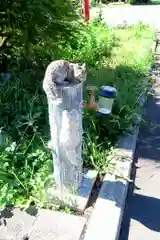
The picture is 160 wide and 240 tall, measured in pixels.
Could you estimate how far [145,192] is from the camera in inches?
132

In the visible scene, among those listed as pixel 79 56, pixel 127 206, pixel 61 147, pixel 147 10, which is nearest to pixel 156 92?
pixel 79 56

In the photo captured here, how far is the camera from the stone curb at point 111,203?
2682 mm

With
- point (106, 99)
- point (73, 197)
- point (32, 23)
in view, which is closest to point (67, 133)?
point (73, 197)

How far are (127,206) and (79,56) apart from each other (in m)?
4.09

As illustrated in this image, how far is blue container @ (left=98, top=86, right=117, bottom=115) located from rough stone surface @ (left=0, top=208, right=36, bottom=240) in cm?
149

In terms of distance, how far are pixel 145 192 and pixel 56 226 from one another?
1.01 m

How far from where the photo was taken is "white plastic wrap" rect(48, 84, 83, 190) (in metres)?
2.64

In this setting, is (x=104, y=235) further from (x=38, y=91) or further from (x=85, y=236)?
(x=38, y=91)

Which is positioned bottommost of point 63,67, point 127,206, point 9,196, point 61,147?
point 127,206

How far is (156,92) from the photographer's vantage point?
5758 mm

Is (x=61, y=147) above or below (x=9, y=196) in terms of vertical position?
above

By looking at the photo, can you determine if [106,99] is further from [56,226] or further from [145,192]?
[56,226]

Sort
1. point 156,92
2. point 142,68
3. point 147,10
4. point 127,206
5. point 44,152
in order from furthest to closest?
point 147,10
point 142,68
point 156,92
point 44,152
point 127,206

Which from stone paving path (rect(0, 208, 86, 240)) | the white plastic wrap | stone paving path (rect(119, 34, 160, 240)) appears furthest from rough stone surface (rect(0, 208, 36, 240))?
stone paving path (rect(119, 34, 160, 240))
